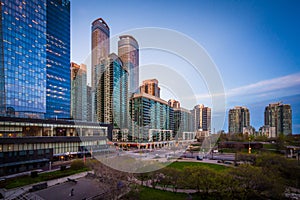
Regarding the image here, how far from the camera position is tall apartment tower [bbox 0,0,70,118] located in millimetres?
44219

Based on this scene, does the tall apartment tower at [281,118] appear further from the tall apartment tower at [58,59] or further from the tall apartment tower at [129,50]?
the tall apartment tower at [58,59]

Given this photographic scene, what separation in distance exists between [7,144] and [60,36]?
195 ft

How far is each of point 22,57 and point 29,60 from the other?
2416 millimetres

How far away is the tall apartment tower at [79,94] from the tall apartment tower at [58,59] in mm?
33053

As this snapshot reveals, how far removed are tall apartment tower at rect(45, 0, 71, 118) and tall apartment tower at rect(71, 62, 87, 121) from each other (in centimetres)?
3305

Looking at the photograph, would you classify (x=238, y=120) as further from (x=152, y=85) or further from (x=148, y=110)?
(x=152, y=85)

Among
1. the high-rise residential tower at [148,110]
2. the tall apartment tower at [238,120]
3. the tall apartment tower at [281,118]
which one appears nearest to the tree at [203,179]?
the high-rise residential tower at [148,110]

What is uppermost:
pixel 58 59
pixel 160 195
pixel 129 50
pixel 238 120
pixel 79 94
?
pixel 58 59

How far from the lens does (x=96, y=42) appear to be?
13462 cm

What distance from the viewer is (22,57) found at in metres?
48.7

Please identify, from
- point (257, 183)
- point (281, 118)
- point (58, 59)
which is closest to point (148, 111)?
point (257, 183)

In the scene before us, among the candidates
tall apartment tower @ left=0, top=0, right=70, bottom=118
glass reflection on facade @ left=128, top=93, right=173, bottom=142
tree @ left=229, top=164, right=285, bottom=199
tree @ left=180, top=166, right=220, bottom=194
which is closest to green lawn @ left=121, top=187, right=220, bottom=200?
tree @ left=180, top=166, right=220, bottom=194

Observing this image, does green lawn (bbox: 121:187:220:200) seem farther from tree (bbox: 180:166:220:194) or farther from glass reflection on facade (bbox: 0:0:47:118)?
glass reflection on facade (bbox: 0:0:47:118)

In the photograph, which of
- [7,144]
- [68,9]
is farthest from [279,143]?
[68,9]
